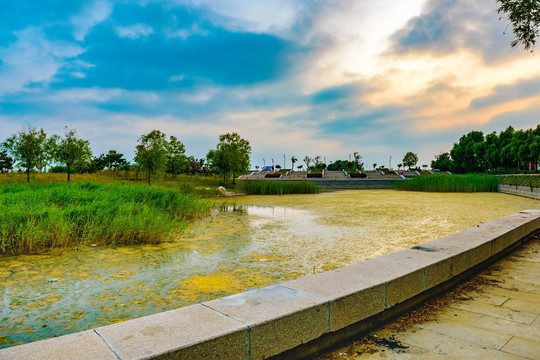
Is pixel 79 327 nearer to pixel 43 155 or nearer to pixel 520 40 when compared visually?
pixel 520 40

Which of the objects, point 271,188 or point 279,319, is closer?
point 279,319

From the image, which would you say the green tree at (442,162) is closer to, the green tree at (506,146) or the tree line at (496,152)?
the tree line at (496,152)

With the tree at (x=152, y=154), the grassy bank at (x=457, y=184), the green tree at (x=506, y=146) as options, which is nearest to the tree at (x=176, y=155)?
the tree at (x=152, y=154)

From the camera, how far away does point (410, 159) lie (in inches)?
2357

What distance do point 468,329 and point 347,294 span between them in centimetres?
90

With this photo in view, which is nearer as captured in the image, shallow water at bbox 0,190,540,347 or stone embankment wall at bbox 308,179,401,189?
shallow water at bbox 0,190,540,347

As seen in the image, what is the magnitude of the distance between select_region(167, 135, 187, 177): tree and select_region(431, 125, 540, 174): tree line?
28587 millimetres

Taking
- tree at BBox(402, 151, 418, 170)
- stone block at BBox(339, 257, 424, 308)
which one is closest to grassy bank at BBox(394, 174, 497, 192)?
stone block at BBox(339, 257, 424, 308)

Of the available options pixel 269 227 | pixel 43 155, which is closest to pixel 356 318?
pixel 269 227

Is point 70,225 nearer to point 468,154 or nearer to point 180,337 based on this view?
point 180,337

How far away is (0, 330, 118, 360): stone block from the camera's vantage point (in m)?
1.56

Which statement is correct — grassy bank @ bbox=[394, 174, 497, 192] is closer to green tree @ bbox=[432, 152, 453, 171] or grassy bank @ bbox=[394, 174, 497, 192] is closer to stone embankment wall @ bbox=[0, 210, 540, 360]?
stone embankment wall @ bbox=[0, 210, 540, 360]

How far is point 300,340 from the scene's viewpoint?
6.80 ft

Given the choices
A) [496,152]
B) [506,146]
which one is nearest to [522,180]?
[506,146]
